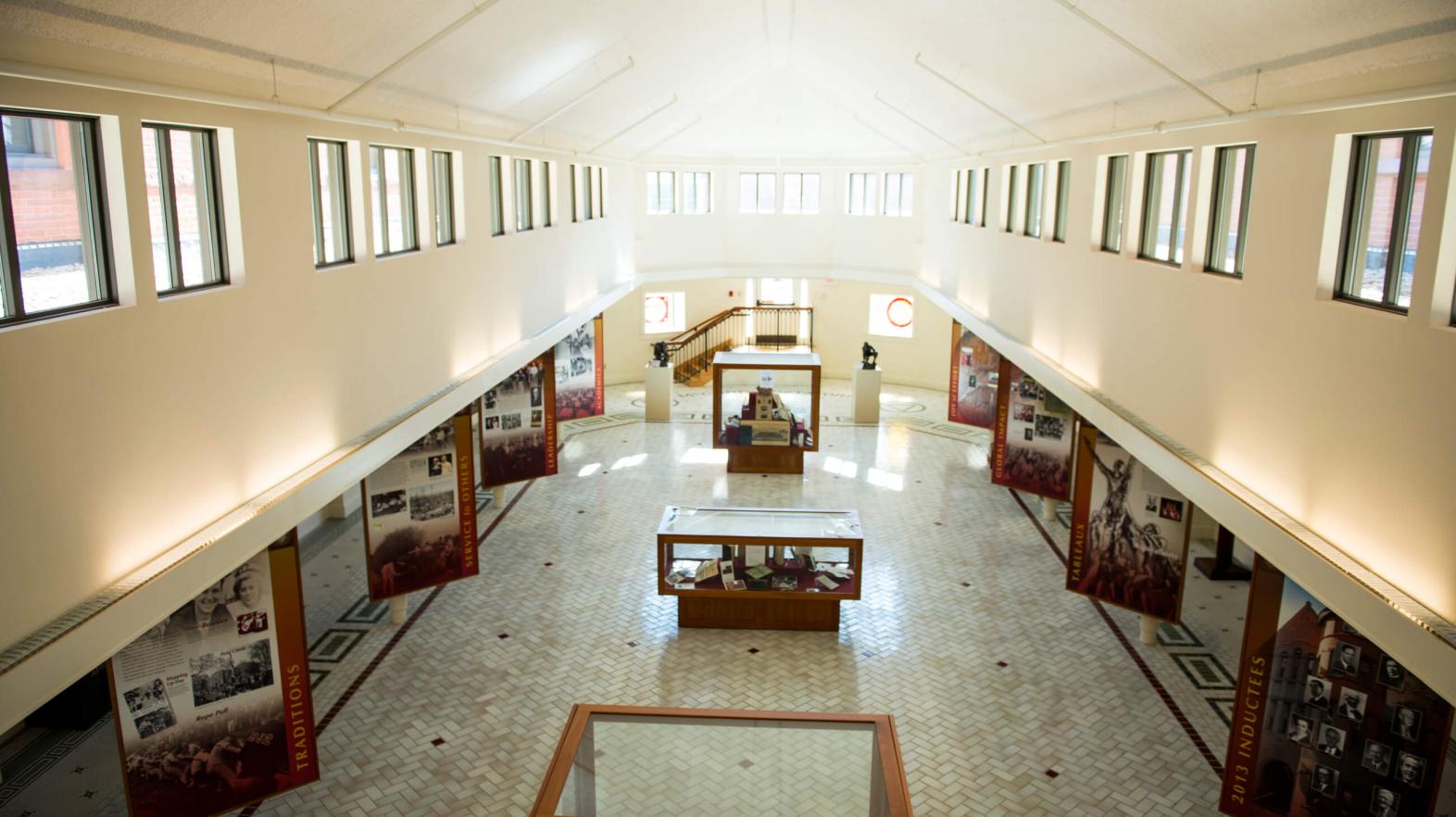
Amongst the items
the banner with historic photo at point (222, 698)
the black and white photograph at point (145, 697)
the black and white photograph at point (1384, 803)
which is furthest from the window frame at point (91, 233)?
the black and white photograph at point (1384, 803)

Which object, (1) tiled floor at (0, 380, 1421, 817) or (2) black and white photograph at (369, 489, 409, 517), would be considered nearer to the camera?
(1) tiled floor at (0, 380, 1421, 817)

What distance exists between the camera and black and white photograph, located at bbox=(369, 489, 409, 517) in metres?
12.4

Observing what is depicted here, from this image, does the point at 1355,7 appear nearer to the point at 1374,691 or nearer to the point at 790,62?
the point at 1374,691

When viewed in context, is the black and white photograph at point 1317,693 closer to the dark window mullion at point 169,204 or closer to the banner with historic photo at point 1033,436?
the banner with historic photo at point 1033,436

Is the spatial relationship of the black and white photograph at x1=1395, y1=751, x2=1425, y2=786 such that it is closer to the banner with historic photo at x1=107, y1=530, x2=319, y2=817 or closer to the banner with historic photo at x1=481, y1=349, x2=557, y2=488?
the banner with historic photo at x1=107, y1=530, x2=319, y2=817

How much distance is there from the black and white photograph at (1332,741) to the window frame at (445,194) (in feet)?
34.9

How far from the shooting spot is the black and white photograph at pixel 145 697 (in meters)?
7.73

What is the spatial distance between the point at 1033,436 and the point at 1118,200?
5.37 metres

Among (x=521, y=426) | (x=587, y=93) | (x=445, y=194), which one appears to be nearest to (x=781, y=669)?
(x=521, y=426)

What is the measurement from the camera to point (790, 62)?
2161 centimetres

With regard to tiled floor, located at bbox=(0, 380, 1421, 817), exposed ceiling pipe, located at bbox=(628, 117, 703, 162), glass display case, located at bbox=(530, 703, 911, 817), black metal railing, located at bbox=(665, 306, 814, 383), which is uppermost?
exposed ceiling pipe, located at bbox=(628, 117, 703, 162)

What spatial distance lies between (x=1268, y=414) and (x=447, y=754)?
8.30m

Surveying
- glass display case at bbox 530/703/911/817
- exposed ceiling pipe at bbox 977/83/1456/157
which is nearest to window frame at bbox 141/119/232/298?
glass display case at bbox 530/703/911/817

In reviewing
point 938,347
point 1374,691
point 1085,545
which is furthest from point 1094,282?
point 938,347
